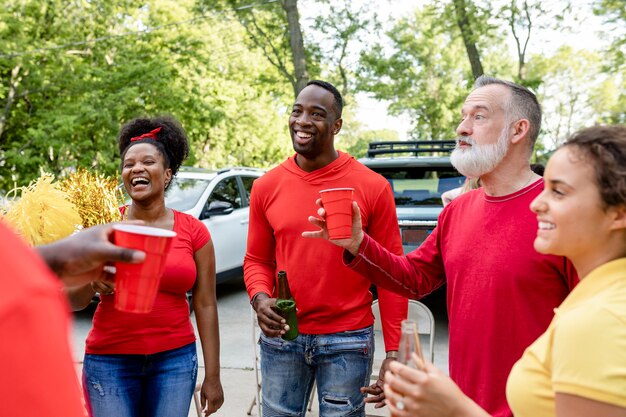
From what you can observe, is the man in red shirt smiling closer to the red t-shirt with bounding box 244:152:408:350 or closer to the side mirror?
the red t-shirt with bounding box 244:152:408:350

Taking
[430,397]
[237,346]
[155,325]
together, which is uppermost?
[430,397]

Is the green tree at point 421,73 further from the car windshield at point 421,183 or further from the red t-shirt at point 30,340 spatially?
the red t-shirt at point 30,340

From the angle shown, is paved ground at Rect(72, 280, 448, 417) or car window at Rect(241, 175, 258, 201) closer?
paved ground at Rect(72, 280, 448, 417)

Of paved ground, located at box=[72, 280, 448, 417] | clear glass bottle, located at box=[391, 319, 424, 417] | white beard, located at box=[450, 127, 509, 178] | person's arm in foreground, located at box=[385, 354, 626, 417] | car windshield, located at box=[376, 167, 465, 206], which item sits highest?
white beard, located at box=[450, 127, 509, 178]

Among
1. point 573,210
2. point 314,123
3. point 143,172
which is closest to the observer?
point 573,210

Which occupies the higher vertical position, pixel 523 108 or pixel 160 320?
pixel 523 108

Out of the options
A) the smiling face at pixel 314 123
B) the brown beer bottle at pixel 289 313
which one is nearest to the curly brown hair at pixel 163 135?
the smiling face at pixel 314 123

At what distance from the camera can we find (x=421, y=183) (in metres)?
7.29

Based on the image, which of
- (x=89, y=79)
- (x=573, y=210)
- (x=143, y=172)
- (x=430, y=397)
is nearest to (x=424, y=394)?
(x=430, y=397)

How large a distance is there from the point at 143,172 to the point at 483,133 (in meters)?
1.67

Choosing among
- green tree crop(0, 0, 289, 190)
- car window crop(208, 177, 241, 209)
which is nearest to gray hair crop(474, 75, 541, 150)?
car window crop(208, 177, 241, 209)

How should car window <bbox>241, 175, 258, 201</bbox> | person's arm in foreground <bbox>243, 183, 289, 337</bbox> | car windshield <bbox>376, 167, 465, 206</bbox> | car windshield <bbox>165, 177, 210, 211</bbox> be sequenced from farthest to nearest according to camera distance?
car window <bbox>241, 175, 258, 201</bbox>
car windshield <bbox>165, 177, 210, 211</bbox>
car windshield <bbox>376, 167, 465, 206</bbox>
person's arm in foreground <bbox>243, 183, 289, 337</bbox>

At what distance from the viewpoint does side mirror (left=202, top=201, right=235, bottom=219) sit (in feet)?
28.1

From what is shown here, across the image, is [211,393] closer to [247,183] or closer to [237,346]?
[237,346]
